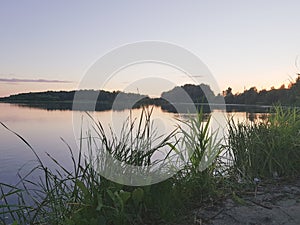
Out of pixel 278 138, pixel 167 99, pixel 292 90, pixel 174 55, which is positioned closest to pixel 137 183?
pixel 167 99

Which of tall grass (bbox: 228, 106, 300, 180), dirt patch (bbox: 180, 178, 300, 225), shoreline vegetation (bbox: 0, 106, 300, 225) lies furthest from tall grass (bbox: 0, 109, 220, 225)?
tall grass (bbox: 228, 106, 300, 180)

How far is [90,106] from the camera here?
2.28m

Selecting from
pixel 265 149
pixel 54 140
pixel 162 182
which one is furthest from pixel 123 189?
pixel 54 140

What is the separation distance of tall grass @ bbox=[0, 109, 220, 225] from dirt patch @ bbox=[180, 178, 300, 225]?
0.67 ft

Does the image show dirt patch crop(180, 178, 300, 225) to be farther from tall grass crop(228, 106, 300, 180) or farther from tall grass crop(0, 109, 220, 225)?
tall grass crop(228, 106, 300, 180)

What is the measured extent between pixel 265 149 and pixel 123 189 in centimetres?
203

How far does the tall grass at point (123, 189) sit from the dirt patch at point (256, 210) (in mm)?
204

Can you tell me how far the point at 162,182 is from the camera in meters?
2.14

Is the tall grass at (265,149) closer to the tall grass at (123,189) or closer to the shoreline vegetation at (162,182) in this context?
the shoreline vegetation at (162,182)

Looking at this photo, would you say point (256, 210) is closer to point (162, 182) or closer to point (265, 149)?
point (162, 182)

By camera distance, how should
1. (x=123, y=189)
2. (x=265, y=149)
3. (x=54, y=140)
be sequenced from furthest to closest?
1. (x=54, y=140)
2. (x=265, y=149)
3. (x=123, y=189)

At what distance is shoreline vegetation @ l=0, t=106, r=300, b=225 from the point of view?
6.24 feet

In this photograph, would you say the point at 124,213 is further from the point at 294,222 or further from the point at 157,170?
the point at 294,222

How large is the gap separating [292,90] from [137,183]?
4.94 metres
